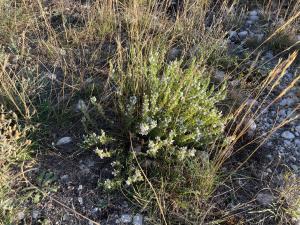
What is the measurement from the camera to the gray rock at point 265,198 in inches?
91.4

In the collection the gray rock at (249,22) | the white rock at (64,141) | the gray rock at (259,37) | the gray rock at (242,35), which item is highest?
the gray rock at (249,22)

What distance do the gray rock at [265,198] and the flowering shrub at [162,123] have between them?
42 cm

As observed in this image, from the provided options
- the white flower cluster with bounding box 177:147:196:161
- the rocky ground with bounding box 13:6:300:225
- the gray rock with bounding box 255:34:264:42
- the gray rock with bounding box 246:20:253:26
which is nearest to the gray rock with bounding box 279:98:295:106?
the rocky ground with bounding box 13:6:300:225

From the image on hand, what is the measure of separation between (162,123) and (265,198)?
29.0 inches

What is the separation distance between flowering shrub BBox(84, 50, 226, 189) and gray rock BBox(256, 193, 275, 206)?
42 cm

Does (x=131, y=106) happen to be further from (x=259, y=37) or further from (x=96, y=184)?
(x=259, y=37)

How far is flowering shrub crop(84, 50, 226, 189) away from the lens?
2.24 metres

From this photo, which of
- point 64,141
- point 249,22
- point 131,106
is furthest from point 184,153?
point 249,22

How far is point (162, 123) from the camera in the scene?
2.25 m

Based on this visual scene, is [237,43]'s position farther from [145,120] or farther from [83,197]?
[83,197]

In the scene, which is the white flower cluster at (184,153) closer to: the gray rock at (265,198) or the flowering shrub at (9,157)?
the gray rock at (265,198)

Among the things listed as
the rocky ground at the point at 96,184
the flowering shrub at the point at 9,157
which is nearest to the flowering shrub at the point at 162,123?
the rocky ground at the point at 96,184

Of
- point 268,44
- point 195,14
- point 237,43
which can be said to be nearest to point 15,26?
point 195,14

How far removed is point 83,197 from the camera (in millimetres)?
2238
